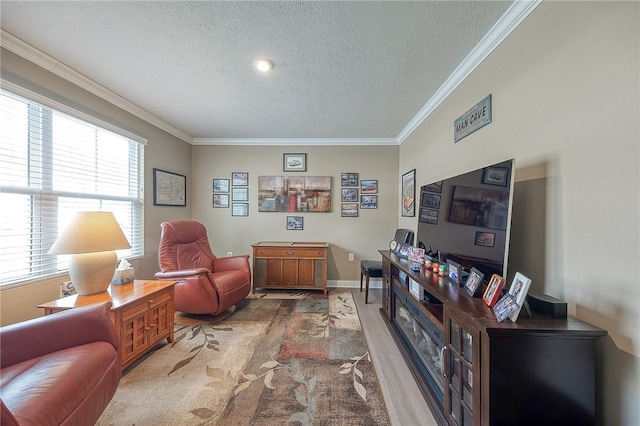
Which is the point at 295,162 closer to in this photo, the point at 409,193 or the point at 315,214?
the point at 315,214

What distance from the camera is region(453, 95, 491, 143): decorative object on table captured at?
5.47ft

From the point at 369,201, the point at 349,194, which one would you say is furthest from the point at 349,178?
the point at 369,201

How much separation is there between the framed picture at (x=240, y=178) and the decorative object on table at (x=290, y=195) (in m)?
0.22

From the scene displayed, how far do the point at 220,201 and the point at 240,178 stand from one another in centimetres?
51

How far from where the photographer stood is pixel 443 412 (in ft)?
4.29

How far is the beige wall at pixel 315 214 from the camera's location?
382cm

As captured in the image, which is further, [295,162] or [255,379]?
[295,162]

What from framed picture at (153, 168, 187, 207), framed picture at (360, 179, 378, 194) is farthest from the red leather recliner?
framed picture at (360, 179, 378, 194)

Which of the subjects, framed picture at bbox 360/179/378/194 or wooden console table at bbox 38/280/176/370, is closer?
wooden console table at bbox 38/280/176/370

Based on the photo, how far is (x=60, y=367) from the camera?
104cm

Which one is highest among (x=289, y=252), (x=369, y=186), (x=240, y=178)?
(x=240, y=178)

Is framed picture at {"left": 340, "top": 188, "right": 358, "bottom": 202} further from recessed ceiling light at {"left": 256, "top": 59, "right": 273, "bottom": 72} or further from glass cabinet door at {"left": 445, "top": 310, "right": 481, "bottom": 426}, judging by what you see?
glass cabinet door at {"left": 445, "top": 310, "right": 481, "bottom": 426}

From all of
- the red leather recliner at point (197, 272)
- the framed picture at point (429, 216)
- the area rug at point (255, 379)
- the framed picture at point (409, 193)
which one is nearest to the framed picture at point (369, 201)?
the framed picture at point (409, 193)

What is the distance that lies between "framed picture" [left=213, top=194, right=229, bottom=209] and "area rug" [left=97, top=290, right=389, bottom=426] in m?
1.95
